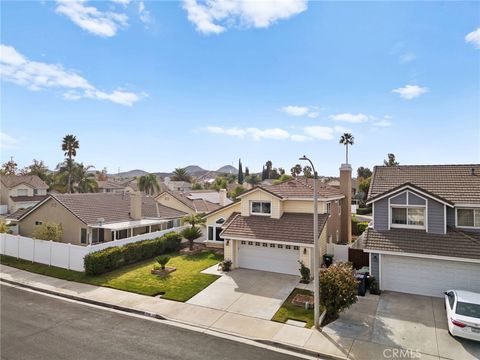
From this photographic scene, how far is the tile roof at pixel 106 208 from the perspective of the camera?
27016 millimetres

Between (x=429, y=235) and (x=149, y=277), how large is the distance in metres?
17.2

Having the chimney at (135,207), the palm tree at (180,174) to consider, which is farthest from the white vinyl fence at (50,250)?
the palm tree at (180,174)

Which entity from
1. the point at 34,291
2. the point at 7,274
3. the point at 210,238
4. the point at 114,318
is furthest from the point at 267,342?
the point at 7,274

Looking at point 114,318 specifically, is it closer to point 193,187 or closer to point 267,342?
point 267,342

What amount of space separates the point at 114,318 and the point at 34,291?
7.30 metres

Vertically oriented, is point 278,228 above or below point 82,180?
below

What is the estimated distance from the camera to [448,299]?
547 inches


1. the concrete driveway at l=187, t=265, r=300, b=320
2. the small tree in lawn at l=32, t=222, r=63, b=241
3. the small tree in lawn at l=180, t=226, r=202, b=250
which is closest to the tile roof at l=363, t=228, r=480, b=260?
the concrete driveway at l=187, t=265, r=300, b=320

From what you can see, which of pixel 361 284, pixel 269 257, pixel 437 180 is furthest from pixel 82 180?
pixel 437 180

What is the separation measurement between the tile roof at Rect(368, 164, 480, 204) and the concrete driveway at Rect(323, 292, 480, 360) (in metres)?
6.28

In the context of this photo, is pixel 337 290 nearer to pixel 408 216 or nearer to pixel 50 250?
pixel 408 216

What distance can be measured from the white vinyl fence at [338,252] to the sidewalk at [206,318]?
31.6 ft

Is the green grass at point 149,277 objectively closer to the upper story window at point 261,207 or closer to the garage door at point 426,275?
the upper story window at point 261,207

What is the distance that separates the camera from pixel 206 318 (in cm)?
1438
